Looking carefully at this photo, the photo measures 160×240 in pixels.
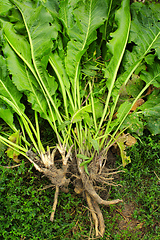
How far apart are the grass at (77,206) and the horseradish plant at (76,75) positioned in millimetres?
168

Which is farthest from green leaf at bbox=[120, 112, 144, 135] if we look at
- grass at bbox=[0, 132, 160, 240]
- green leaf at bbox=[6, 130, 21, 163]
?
green leaf at bbox=[6, 130, 21, 163]

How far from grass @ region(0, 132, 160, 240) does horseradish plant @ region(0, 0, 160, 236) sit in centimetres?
17

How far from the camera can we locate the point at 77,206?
1.69 meters

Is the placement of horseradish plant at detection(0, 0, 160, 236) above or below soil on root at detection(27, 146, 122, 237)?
above

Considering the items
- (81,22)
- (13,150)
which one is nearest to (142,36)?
(81,22)

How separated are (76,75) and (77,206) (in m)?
1.18

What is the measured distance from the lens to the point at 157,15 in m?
1.59

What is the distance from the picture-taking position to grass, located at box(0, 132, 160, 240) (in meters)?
1.56

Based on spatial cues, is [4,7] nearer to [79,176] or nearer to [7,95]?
[7,95]

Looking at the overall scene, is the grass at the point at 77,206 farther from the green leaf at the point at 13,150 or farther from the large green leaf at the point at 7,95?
A: the large green leaf at the point at 7,95

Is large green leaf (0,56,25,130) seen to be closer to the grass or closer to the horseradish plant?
the horseradish plant

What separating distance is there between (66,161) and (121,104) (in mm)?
660

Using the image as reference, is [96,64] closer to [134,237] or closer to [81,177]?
[81,177]

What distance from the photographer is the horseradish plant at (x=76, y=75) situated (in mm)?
1461
